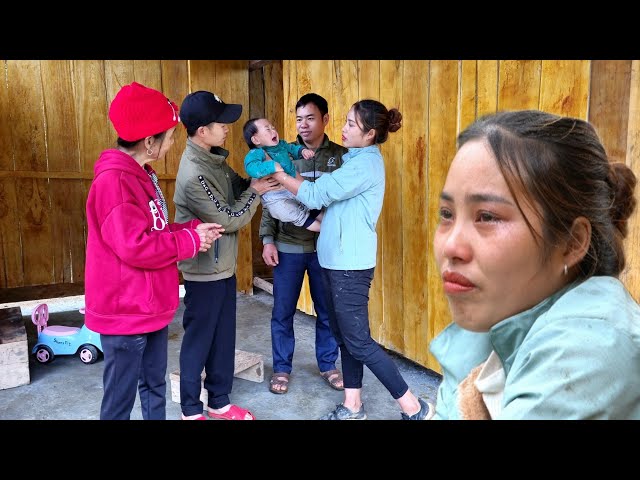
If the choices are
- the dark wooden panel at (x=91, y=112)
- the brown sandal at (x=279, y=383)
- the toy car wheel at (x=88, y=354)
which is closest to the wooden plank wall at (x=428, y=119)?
the brown sandal at (x=279, y=383)

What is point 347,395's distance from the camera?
9.91ft

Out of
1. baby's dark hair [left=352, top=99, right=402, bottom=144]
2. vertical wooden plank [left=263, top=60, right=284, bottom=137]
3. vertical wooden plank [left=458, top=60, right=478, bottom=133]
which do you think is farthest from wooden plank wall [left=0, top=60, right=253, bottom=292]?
baby's dark hair [left=352, top=99, right=402, bottom=144]

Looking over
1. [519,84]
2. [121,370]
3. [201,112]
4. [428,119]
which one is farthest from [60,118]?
[519,84]

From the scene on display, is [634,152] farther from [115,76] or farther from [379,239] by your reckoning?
[115,76]

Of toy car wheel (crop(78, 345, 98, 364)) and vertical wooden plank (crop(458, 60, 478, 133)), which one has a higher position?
vertical wooden plank (crop(458, 60, 478, 133))

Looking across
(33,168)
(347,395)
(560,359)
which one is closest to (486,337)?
(560,359)

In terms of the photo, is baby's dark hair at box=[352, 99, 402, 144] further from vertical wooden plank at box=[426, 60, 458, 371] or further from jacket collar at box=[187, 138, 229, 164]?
jacket collar at box=[187, 138, 229, 164]

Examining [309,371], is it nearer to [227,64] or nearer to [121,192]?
[121,192]

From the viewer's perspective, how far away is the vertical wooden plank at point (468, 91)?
3.05 meters

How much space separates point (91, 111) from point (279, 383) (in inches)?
158

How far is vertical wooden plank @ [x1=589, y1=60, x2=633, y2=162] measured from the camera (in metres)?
2.25

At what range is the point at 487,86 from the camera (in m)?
2.96

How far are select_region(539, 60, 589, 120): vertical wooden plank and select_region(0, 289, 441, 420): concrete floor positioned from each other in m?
1.83

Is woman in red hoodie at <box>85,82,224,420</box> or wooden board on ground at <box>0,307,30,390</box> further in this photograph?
wooden board on ground at <box>0,307,30,390</box>
